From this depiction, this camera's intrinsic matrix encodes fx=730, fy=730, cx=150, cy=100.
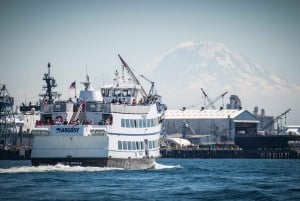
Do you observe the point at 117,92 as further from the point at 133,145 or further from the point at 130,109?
the point at 133,145

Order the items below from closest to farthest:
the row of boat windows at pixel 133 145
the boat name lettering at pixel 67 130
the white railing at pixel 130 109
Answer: the boat name lettering at pixel 67 130 < the row of boat windows at pixel 133 145 < the white railing at pixel 130 109

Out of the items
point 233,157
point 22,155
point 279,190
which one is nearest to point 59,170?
point 279,190

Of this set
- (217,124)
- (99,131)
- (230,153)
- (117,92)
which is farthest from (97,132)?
(217,124)

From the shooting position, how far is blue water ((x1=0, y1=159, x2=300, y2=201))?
172ft

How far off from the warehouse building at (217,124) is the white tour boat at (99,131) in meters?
92.8

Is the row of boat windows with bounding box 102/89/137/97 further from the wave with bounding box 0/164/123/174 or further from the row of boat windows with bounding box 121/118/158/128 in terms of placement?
the wave with bounding box 0/164/123/174

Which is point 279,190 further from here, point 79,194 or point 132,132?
point 132,132

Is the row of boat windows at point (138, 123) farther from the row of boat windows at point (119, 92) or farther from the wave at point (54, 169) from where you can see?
the wave at point (54, 169)

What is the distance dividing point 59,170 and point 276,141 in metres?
102

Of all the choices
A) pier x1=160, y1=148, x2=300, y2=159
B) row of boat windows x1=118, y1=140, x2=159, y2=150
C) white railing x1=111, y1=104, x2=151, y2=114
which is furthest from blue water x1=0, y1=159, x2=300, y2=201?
pier x1=160, y1=148, x2=300, y2=159

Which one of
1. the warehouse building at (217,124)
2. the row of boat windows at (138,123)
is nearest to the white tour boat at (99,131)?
the row of boat windows at (138,123)

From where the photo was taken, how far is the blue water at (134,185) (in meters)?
52.4

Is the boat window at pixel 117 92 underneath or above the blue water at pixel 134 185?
above

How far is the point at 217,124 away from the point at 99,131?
11228 cm
